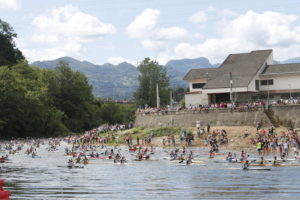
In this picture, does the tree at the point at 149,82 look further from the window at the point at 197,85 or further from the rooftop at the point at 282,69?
the rooftop at the point at 282,69

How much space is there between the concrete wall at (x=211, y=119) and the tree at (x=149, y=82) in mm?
31140

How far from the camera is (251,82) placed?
69375mm

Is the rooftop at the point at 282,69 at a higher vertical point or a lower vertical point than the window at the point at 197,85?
higher

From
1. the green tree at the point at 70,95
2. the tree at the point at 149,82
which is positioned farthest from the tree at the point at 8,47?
the tree at the point at 149,82

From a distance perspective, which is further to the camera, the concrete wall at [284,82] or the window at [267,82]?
the window at [267,82]

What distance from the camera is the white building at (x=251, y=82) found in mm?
A: 68688

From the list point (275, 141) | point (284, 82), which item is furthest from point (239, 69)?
point (275, 141)

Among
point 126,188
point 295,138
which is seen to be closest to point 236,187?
point 126,188

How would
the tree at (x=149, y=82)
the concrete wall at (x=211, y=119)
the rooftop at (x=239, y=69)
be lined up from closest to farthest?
1. the concrete wall at (x=211, y=119)
2. the rooftop at (x=239, y=69)
3. the tree at (x=149, y=82)

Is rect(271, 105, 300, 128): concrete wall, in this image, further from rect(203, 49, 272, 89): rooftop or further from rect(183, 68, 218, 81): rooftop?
rect(183, 68, 218, 81): rooftop

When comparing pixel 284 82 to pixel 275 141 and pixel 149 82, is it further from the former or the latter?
pixel 149 82

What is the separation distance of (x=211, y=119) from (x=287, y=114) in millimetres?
10182

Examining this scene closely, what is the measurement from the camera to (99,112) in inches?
5517

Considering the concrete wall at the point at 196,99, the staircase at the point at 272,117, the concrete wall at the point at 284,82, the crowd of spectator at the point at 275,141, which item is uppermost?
the concrete wall at the point at 284,82
